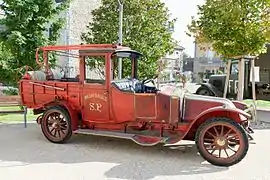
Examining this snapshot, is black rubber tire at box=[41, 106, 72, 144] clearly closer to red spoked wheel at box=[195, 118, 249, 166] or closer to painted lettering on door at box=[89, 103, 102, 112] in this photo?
painted lettering on door at box=[89, 103, 102, 112]

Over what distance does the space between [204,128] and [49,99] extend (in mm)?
3401

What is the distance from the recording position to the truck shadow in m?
5.23

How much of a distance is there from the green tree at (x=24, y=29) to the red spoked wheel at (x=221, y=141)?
7.42 m

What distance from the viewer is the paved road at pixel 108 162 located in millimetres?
4965

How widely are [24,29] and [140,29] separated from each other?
426 centimetres

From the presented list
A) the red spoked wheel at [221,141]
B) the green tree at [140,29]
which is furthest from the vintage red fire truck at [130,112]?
the green tree at [140,29]

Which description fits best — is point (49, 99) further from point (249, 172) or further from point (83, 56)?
point (249, 172)

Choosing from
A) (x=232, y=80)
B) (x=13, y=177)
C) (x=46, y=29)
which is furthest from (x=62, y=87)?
(x=232, y=80)

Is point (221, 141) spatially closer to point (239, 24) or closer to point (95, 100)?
point (95, 100)

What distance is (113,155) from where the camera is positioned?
19.8 feet

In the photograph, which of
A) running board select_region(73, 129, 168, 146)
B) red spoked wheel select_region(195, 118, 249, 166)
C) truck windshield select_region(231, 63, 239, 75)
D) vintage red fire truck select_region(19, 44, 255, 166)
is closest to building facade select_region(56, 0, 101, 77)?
truck windshield select_region(231, 63, 239, 75)

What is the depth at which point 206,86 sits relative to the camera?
47.0 ft

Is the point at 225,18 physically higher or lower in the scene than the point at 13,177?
higher

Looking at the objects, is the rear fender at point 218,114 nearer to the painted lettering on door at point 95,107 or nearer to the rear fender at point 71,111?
the painted lettering on door at point 95,107
